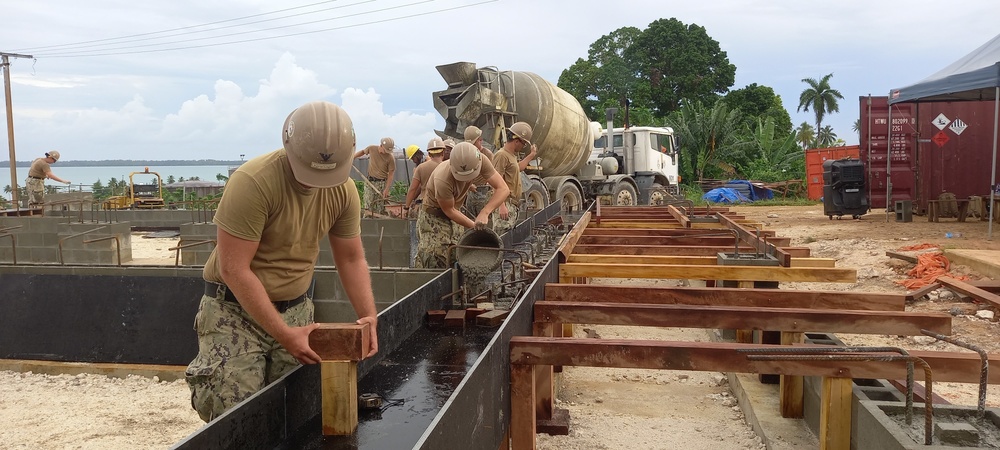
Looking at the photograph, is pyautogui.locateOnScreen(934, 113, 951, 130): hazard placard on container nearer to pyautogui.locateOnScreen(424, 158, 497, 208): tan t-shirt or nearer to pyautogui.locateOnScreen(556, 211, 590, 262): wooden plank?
pyautogui.locateOnScreen(556, 211, 590, 262): wooden plank

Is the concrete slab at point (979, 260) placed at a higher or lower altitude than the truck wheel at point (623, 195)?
lower

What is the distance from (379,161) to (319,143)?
9.10m

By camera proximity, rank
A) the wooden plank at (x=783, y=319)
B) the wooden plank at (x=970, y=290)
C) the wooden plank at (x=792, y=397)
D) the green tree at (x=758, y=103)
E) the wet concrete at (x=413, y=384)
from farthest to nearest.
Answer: the green tree at (x=758, y=103)
the wooden plank at (x=970, y=290)
the wooden plank at (x=792, y=397)
the wooden plank at (x=783, y=319)
the wet concrete at (x=413, y=384)

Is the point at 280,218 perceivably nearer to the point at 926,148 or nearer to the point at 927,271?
the point at 927,271

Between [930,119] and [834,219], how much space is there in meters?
2.78

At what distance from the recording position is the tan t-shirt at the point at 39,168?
13945 millimetres

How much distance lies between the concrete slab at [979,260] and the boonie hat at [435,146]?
231 inches

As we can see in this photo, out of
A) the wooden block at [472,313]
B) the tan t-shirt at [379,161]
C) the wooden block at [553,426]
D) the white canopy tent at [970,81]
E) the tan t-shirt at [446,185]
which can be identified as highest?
the white canopy tent at [970,81]

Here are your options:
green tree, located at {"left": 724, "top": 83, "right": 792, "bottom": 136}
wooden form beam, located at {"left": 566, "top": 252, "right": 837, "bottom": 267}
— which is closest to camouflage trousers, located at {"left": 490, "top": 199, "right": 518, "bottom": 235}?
wooden form beam, located at {"left": 566, "top": 252, "right": 837, "bottom": 267}

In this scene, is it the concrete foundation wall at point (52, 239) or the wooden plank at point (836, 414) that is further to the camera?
the concrete foundation wall at point (52, 239)

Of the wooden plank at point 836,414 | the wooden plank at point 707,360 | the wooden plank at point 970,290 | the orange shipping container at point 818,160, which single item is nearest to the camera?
the wooden plank at point 707,360

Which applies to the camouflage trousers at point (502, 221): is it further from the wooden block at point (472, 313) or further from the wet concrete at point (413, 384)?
the wet concrete at point (413, 384)

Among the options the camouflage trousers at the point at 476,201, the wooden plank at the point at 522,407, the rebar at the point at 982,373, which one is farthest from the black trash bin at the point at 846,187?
the wooden plank at the point at 522,407

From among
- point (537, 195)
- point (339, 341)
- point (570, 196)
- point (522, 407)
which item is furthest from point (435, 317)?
point (570, 196)
